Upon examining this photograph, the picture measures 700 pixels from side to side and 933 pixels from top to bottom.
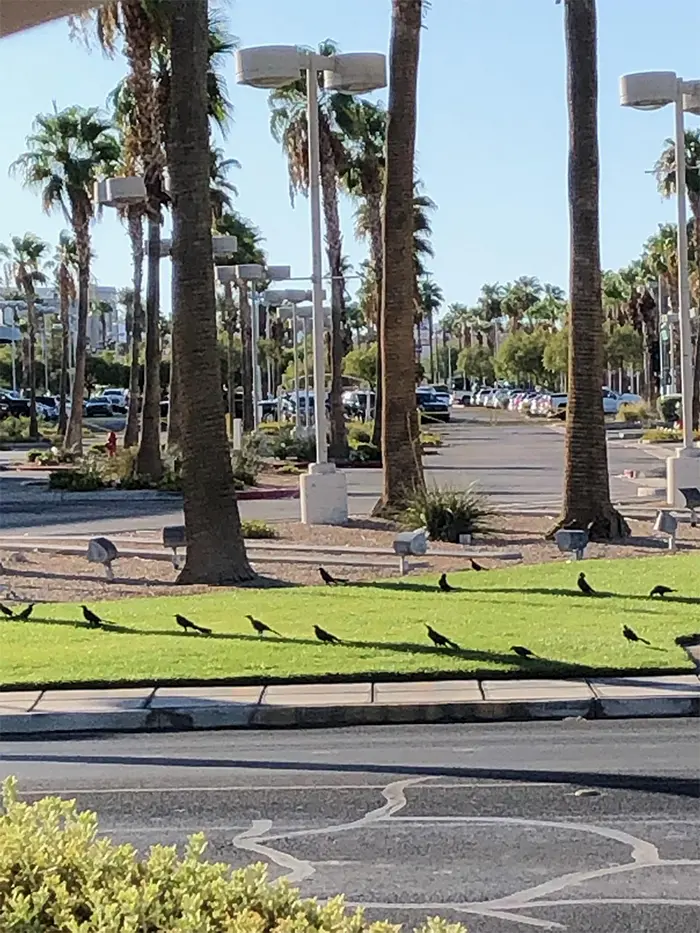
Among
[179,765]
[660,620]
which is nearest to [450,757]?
[179,765]

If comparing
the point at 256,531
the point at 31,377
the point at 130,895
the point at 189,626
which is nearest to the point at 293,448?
the point at 256,531

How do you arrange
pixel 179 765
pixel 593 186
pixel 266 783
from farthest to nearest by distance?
pixel 593 186 → pixel 179 765 → pixel 266 783

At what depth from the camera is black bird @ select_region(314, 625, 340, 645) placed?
1227cm

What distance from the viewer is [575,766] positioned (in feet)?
29.0

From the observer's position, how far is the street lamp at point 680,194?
2148 cm

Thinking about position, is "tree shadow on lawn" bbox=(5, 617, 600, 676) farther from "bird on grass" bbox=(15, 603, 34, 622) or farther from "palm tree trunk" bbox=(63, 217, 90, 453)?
"palm tree trunk" bbox=(63, 217, 90, 453)

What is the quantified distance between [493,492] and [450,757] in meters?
21.3

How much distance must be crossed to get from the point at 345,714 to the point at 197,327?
696 centimetres

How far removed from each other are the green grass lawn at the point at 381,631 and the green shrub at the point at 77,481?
16.7 m

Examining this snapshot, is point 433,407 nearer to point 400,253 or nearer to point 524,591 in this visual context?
point 400,253

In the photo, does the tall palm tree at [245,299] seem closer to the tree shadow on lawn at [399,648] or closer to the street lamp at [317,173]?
A: the street lamp at [317,173]

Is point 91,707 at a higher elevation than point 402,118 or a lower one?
lower

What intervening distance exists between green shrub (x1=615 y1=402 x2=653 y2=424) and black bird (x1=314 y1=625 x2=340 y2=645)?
Result: 5530cm

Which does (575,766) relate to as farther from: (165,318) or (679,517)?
(165,318)
